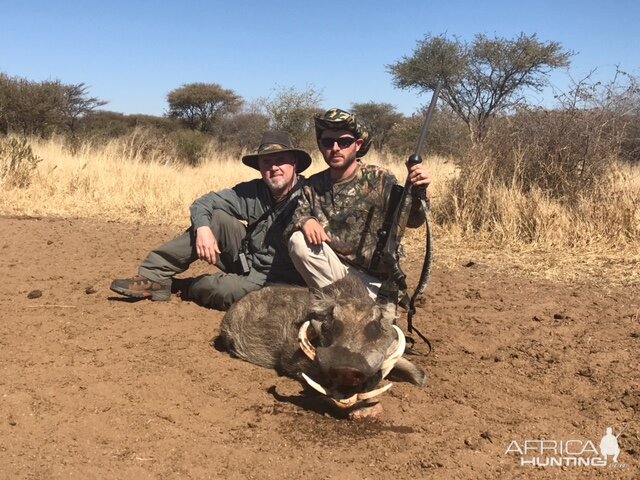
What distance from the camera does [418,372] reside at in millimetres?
3340

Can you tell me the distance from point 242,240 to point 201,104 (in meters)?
29.1

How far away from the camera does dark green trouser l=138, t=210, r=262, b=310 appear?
4.54 meters

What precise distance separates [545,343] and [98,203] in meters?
7.58

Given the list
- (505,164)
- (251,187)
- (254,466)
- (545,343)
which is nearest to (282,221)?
(251,187)

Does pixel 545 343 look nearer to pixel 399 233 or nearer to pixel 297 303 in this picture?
pixel 399 233

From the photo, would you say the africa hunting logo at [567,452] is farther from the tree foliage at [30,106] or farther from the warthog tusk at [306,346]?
the tree foliage at [30,106]

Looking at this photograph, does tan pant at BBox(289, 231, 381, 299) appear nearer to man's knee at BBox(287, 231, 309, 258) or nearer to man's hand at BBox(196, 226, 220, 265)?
man's knee at BBox(287, 231, 309, 258)

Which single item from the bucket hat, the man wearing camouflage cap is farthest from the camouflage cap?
the bucket hat

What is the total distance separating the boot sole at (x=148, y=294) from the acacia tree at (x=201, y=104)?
28014mm

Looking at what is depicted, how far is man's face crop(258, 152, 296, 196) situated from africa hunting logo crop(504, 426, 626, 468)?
2.53 meters

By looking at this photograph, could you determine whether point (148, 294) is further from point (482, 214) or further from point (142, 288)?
point (482, 214)

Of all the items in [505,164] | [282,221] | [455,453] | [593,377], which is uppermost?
[505,164]

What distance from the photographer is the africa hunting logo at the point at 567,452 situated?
2588mm

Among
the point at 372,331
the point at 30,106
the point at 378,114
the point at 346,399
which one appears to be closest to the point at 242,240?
the point at 372,331
